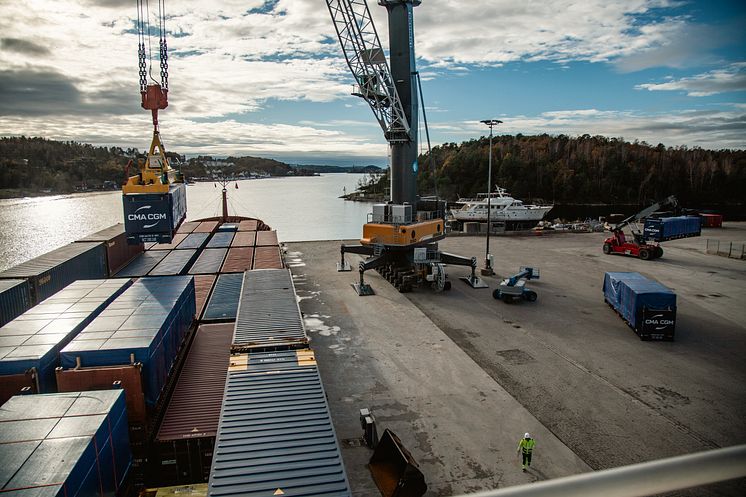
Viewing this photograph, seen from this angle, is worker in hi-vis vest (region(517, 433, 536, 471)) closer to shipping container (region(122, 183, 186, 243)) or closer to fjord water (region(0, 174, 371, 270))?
shipping container (region(122, 183, 186, 243))

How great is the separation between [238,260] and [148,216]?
6.61 m

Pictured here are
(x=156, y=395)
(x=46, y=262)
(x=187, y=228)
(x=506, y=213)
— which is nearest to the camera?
(x=156, y=395)

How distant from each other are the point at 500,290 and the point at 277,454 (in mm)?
20400

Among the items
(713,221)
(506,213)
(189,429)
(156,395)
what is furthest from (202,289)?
(713,221)

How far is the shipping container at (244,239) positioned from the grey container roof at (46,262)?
9357mm

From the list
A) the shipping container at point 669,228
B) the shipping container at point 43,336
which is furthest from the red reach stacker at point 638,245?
the shipping container at point 43,336

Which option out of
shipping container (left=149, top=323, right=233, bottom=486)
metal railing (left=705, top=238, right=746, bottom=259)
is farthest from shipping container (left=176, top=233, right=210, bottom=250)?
metal railing (left=705, top=238, right=746, bottom=259)

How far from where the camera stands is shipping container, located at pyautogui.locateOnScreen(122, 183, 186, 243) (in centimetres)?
2136

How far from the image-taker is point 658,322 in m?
20.6

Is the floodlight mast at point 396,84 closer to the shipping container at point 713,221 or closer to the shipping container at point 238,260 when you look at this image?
the shipping container at point 238,260

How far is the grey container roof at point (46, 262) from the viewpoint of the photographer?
1909 cm

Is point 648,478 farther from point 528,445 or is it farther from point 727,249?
point 727,249

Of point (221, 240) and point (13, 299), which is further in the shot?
point (221, 240)

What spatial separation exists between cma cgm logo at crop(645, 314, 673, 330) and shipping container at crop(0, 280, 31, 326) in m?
24.6
